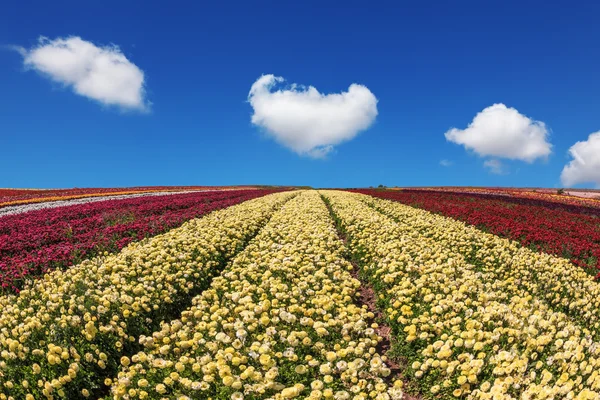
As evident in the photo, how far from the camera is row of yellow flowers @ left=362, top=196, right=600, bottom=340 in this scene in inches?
306

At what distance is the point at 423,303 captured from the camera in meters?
6.88

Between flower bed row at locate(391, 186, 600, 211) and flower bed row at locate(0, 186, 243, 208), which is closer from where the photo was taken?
flower bed row at locate(391, 186, 600, 211)

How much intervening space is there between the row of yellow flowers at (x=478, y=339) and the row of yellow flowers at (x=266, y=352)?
2.35ft

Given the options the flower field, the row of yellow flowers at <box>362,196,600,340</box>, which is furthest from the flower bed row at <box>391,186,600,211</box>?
the flower field

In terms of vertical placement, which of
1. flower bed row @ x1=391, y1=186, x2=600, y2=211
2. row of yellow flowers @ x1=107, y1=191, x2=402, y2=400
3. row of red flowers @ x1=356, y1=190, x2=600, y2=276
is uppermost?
flower bed row @ x1=391, y1=186, x2=600, y2=211

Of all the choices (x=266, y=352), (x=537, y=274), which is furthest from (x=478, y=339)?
(x=537, y=274)

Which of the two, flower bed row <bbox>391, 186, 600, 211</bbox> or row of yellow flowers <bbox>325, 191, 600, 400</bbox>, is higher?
flower bed row <bbox>391, 186, 600, 211</bbox>

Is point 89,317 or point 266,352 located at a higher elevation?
point 89,317

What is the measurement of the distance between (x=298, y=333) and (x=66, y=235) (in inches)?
481

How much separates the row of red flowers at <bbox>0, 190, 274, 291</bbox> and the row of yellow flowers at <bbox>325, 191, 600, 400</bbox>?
8.39 metres

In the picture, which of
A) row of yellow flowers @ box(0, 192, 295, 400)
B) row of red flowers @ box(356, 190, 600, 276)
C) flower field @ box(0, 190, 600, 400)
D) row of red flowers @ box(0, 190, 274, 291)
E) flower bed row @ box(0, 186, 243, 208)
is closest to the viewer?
flower field @ box(0, 190, 600, 400)

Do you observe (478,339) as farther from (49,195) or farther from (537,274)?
(49,195)

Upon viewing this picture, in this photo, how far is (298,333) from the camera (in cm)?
522

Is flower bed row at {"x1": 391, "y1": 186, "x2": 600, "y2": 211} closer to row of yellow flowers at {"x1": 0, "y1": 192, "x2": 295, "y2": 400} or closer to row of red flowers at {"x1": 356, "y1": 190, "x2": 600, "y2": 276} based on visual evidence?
row of red flowers at {"x1": 356, "y1": 190, "x2": 600, "y2": 276}
